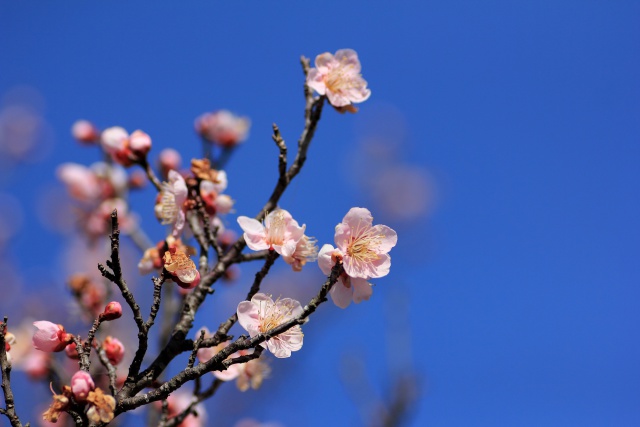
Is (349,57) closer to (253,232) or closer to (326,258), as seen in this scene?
(253,232)

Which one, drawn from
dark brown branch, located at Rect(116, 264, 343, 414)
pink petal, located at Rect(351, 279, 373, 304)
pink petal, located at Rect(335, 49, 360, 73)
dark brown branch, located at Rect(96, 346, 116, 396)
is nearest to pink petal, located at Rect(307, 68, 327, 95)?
pink petal, located at Rect(335, 49, 360, 73)

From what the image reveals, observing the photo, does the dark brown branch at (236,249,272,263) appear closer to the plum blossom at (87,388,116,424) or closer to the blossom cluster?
the blossom cluster

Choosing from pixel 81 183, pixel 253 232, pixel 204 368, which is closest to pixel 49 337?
pixel 204 368

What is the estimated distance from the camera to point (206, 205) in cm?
228

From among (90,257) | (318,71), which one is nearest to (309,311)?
(318,71)

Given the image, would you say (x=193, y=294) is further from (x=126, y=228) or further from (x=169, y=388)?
(x=126, y=228)

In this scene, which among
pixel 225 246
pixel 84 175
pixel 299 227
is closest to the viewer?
pixel 299 227

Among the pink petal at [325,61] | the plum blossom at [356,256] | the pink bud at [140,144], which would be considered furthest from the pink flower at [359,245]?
the pink bud at [140,144]

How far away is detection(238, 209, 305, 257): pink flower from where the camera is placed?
1834 millimetres

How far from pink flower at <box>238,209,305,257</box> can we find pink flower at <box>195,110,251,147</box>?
1381mm

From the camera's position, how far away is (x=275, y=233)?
6.10 ft

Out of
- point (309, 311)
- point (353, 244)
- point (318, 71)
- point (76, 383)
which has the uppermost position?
point (318, 71)

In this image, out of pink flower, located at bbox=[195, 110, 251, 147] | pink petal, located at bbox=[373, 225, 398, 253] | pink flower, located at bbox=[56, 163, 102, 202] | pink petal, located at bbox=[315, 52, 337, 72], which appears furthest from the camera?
pink flower, located at bbox=[56, 163, 102, 202]

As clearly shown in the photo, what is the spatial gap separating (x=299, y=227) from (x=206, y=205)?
1.86 feet
